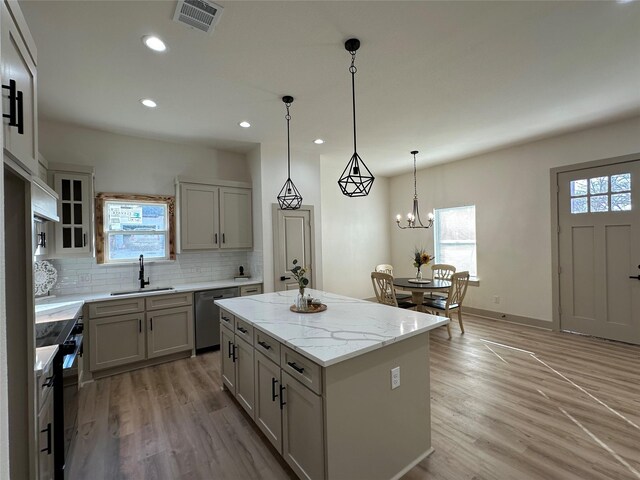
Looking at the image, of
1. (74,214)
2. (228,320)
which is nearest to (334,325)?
(228,320)

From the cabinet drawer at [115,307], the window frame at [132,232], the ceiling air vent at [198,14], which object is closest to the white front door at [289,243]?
the window frame at [132,232]

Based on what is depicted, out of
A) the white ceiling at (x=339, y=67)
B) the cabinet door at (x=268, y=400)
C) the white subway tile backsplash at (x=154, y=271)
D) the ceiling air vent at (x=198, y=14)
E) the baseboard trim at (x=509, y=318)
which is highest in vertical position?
the white ceiling at (x=339, y=67)

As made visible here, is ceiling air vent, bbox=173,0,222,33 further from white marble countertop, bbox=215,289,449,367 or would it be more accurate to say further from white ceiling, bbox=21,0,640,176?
white marble countertop, bbox=215,289,449,367

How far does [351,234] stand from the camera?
6.39 meters

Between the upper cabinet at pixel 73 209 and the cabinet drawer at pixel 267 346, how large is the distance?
2.59 m

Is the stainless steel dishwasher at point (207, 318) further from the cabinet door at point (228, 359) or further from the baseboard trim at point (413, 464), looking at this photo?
the baseboard trim at point (413, 464)

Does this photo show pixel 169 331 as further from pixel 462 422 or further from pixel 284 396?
pixel 462 422

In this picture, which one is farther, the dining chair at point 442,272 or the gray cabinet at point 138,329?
the dining chair at point 442,272

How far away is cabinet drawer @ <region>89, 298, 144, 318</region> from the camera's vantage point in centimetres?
323

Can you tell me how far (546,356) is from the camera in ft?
11.6

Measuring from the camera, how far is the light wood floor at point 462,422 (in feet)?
6.35

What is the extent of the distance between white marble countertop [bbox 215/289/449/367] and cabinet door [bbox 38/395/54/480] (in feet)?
3.66

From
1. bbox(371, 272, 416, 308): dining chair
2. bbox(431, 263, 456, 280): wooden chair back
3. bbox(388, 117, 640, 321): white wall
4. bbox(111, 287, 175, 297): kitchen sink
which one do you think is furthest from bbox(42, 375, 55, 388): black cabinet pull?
bbox(388, 117, 640, 321): white wall

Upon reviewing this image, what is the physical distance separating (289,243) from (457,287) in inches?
101
